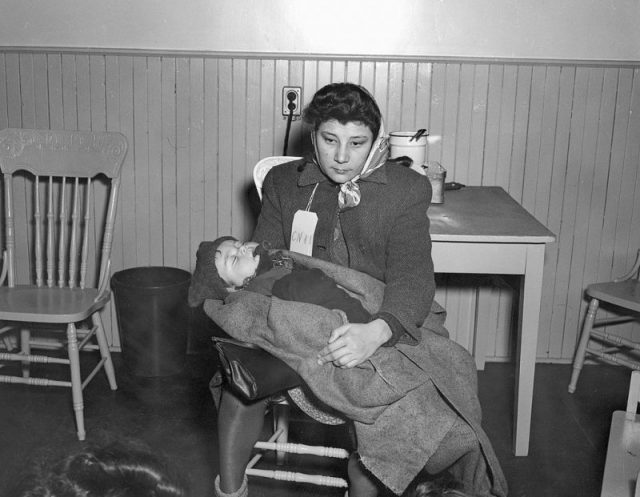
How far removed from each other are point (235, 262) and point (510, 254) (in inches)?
37.5

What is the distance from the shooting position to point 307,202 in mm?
2424

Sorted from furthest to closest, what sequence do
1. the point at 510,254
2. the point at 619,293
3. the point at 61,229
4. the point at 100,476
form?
the point at 619,293 → the point at 61,229 → the point at 510,254 → the point at 100,476

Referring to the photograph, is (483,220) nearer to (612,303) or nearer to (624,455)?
(612,303)

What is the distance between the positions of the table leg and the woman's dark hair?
0.77 m

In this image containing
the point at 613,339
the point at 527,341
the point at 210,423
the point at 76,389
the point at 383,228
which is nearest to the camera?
the point at 383,228

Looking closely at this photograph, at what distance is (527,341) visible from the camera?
109 inches

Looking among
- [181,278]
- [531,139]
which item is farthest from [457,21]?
[181,278]

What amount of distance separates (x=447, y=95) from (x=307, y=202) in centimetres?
125

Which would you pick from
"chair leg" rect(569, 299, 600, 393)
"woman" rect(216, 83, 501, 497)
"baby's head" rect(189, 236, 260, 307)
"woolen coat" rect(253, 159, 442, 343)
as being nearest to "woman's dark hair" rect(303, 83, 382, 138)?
"woman" rect(216, 83, 501, 497)

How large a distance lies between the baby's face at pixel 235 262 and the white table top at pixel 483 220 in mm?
683

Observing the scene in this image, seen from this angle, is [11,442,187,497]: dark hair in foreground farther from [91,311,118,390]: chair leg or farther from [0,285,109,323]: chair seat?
[91,311,118,390]: chair leg

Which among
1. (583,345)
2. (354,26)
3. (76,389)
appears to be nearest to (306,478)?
(76,389)

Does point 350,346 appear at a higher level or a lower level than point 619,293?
higher

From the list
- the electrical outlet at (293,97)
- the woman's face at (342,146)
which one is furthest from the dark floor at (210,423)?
the electrical outlet at (293,97)
